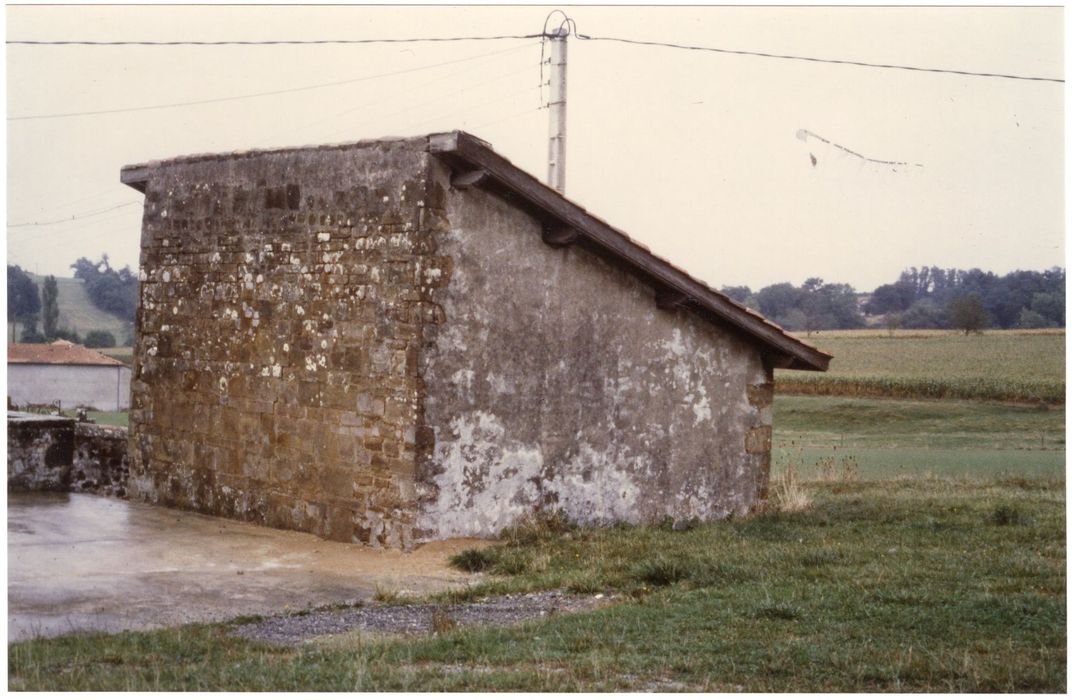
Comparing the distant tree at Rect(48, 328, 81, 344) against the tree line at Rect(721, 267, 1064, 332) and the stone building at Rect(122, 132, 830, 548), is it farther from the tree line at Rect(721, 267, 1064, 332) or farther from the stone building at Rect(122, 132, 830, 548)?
the stone building at Rect(122, 132, 830, 548)

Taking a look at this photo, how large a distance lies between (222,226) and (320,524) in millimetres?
3368

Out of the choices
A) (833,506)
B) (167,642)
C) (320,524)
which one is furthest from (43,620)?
(833,506)

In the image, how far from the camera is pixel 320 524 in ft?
34.1

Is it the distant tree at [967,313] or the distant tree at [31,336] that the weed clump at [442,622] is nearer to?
the distant tree at [967,313]

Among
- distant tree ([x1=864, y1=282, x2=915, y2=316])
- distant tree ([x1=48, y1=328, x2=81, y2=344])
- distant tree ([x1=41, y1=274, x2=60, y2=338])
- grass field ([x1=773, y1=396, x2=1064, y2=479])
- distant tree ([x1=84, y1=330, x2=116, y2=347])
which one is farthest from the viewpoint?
distant tree ([x1=84, y1=330, x2=116, y2=347])

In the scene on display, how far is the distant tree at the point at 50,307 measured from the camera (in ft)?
74.0

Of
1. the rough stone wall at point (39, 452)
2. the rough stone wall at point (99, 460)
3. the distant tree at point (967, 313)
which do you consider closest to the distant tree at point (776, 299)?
the distant tree at point (967, 313)

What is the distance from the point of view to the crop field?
21875 millimetres

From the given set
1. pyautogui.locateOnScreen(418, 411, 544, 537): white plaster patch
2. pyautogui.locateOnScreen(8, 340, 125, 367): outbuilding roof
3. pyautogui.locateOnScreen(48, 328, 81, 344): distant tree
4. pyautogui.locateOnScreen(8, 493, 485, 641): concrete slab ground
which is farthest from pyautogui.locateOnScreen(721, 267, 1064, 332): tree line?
pyautogui.locateOnScreen(8, 340, 125, 367): outbuilding roof

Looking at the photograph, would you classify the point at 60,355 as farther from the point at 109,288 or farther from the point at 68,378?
the point at 109,288

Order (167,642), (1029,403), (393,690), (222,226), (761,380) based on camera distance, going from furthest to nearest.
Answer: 1. (1029,403)
2. (761,380)
3. (222,226)
4. (167,642)
5. (393,690)

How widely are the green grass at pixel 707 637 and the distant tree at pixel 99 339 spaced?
81.5ft

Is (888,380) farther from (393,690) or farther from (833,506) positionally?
(393,690)

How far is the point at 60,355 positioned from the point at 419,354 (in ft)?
86.5
